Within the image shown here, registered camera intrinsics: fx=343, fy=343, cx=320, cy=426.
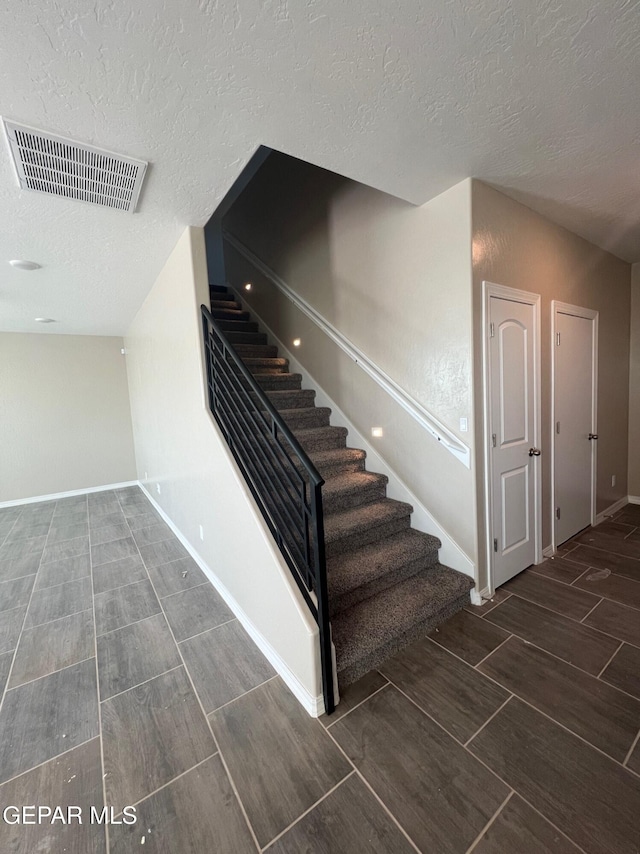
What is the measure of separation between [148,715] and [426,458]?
2.15 metres

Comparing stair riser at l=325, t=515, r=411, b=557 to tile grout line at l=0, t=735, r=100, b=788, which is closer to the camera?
tile grout line at l=0, t=735, r=100, b=788

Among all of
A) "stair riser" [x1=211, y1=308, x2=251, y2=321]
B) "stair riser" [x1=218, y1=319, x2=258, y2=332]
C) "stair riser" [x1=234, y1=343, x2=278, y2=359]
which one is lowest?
"stair riser" [x1=234, y1=343, x2=278, y2=359]

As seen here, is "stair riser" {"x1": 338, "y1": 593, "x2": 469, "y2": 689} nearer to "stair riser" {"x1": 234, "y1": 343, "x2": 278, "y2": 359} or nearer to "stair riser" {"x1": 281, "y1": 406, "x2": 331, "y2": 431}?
"stair riser" {"x1": 281, "y1": 406, "x2": 331, "y2": 431}

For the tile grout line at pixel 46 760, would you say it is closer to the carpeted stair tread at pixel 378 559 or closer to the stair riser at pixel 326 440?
the carpeted stair tread at pixel 378 559

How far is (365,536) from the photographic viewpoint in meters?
2.44

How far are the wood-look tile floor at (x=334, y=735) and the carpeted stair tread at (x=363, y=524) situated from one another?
69cm

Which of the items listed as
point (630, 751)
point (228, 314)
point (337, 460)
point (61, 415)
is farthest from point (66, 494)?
point (630, 751)

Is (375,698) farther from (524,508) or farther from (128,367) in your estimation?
(128,367)

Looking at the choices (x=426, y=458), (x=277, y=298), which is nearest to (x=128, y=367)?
(x=277, y=298)

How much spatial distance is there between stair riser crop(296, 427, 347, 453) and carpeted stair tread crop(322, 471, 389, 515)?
0.34m

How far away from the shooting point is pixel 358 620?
78.0 inches

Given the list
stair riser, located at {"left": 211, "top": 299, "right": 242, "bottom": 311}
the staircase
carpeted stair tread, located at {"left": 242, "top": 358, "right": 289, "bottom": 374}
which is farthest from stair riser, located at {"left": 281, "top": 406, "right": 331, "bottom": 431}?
stair riser, located at {"left": 211, "top": 299, "right": 242, "bottom": 311}

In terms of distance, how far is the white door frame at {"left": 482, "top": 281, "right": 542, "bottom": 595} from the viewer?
2197mm

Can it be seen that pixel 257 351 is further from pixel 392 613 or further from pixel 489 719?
pixel 489 719
